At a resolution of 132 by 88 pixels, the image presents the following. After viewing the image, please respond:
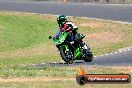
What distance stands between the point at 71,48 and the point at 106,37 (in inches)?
1098

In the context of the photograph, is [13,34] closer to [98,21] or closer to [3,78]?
[98,21]

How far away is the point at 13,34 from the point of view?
45500mm

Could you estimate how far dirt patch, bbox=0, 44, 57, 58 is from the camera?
38.2 meters

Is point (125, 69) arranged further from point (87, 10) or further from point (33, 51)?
point (87, 10)

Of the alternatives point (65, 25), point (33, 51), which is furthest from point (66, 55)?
point (33, 51)

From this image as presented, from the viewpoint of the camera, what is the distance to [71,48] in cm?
1507

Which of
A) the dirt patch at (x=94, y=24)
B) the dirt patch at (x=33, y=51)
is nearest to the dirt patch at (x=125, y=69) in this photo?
the dirt patch at (x=33, y=51)

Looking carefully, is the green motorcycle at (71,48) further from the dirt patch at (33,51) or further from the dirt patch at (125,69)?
the dirt patch at (33,51)

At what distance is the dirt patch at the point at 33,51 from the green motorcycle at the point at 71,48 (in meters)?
22.9

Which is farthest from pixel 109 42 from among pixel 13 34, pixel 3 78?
pixel 3 78

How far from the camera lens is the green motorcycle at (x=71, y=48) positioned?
47.8 feet

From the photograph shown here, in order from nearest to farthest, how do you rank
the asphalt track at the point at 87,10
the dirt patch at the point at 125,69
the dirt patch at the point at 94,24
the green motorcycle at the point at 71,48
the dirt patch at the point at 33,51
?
the green motorcycle at the point at 71,48, the dirt patch at the point at 125,69, the dirt patch at the point at 33,51, the dirt patch at the point at 94,24, the asphalt track at the point at 87,10

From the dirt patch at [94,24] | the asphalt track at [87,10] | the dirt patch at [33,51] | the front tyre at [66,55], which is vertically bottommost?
the asphalt track at [87,10]

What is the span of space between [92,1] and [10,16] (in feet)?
56.7
